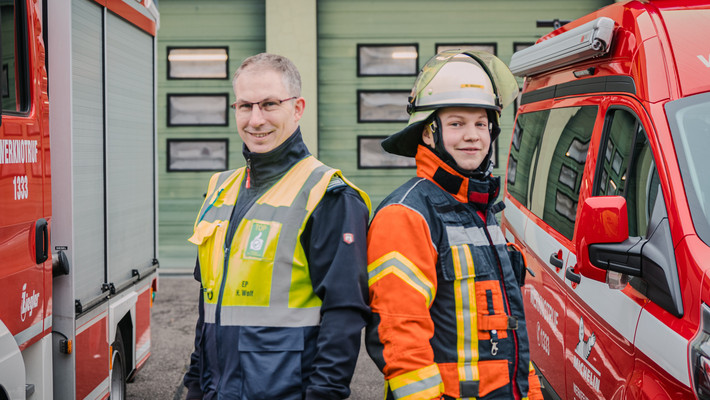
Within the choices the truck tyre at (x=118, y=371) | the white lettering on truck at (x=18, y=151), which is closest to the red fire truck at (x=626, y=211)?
the white lettering on truck at (x=18, y=151)

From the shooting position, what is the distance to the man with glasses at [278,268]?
7.22ft

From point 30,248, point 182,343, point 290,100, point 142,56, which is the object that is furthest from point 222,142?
point 290,100

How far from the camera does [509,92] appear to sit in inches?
100

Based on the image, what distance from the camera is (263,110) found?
2.41 meters

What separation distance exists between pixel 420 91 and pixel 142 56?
130 inches

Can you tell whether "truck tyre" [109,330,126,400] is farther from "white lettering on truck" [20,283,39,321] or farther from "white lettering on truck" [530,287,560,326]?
"white lettering on truck" [530,287,560,326]

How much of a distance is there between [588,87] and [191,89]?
7.56m

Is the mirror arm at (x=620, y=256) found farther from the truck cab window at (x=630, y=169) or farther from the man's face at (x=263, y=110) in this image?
the man's face at (x=263, y=110)

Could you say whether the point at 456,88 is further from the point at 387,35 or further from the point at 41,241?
the point at 387,35

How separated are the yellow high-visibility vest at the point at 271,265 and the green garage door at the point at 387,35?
26.0 feet

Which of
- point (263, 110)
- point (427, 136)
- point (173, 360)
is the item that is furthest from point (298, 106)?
point (173, 360)

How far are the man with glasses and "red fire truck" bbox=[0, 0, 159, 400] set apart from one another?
1109mm

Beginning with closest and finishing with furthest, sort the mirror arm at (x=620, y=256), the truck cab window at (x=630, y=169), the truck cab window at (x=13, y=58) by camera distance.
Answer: the mirror arm at (x=620, y=256), the truck cab window at (x=630, y=169), the truck cab window at (x=13, y=58)

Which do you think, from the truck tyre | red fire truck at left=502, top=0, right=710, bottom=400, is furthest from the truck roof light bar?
the truck tyre
